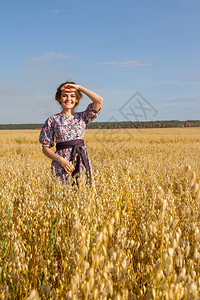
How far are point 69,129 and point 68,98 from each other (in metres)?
0.39

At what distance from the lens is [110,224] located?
0.80 m

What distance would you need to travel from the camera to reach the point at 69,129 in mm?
3193

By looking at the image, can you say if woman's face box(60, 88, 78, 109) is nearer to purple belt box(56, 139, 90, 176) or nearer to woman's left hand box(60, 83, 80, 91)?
woman's left hand box(60, 83, 80, 91)

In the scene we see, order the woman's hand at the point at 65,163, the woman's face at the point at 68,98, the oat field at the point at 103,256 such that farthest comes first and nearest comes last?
1. the woman's face at the point at 68,98
2. the woman's hand at the point at 65,163
3. the oat field at the point at 103,256

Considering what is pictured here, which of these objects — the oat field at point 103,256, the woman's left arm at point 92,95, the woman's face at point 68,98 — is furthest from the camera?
the woman's face at point 68,98

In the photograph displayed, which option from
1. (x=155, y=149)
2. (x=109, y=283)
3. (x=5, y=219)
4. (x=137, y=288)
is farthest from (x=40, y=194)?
(x=155, y=149)

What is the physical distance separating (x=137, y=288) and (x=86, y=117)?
2.26 meters

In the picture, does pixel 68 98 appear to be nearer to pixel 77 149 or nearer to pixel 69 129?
pixel 69 129

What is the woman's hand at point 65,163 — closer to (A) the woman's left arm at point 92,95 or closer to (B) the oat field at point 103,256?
(B) the oat field at point 103,256

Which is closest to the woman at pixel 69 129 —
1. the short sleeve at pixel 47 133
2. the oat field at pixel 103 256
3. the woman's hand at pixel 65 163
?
the short sleeve at pixel 47 133

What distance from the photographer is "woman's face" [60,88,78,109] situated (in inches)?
126

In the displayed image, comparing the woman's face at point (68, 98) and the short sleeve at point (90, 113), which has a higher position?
the woman's face at point (68, 98)

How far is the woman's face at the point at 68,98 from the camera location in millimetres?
3201

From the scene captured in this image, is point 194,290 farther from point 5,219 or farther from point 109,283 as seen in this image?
point 5,219
